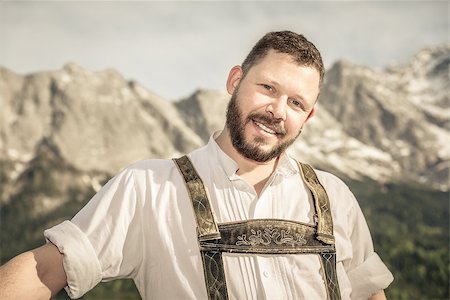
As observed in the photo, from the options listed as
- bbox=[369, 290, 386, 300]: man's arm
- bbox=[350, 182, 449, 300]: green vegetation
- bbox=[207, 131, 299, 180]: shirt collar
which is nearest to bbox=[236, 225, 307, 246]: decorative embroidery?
bbox=[207, 131, 299, 180]: shirt collar

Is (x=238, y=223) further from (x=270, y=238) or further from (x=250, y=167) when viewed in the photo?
(x=250, y=167)

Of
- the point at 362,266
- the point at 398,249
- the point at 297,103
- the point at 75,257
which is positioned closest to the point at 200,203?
the point at 75,257

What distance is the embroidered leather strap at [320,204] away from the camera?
3467 millimetres

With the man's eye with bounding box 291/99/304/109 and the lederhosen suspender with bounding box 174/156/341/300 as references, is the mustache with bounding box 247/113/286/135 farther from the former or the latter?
the lederhosen suspender with bounding box 174/156/341/300

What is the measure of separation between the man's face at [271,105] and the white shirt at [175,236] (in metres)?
0.22

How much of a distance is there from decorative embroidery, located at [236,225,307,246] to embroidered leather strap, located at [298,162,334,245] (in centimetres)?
19

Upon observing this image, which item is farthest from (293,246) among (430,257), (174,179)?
(430,257)

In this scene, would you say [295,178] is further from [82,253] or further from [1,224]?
[1,224]

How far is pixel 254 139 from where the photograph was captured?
3580 millimetres

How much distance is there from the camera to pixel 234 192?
3490 millimetres

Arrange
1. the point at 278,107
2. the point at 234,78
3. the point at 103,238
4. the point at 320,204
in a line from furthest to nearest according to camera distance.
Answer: the point at 234,78
the point at 320,204
the point at 278,107
the point at 103,238

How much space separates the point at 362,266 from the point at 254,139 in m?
1.43

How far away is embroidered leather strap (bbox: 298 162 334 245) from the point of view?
3.47 metres

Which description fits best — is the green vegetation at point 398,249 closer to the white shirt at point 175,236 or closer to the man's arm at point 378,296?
the man's arm at point 378,296
